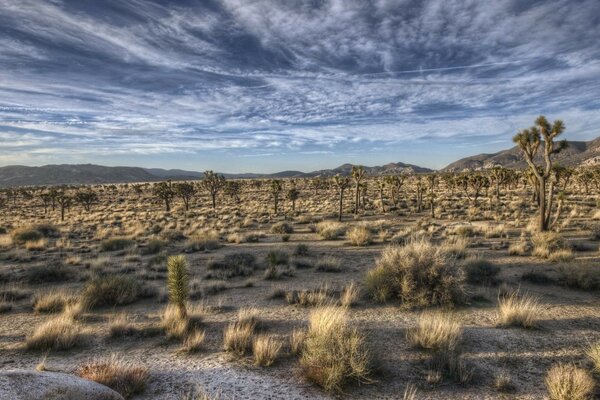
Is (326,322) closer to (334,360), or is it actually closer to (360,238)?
(334,360)

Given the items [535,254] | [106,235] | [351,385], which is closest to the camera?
[351,385]

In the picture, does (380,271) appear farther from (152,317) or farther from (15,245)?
(15,245)

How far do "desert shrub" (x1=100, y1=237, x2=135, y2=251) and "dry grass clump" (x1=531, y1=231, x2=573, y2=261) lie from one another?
21.0 m

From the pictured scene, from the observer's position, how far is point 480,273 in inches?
465

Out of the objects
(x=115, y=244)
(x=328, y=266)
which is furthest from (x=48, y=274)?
(x=328, y=266)

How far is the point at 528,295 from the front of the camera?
9.80 m

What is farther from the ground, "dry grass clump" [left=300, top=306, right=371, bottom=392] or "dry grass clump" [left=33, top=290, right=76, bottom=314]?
"dry grass clump" [left=300, top=306, right=371, bottom=392]

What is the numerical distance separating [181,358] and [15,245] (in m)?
20.9

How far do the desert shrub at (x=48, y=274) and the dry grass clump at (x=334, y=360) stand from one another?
11.3 m

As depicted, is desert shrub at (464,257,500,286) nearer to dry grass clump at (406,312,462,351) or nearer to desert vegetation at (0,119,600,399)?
desert vegetation at (0,119,600,399)

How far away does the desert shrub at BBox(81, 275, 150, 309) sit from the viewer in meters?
9.78

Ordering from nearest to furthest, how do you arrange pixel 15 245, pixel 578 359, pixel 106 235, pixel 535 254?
pixel 578 359 < pixel 535 254 < pixel 15 245 < pixel 106 235

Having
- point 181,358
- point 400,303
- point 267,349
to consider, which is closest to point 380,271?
point 400,303

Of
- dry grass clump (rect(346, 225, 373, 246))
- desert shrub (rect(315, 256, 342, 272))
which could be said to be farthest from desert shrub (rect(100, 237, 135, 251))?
dry grass clump (rect(346, 225, 373, 246))
